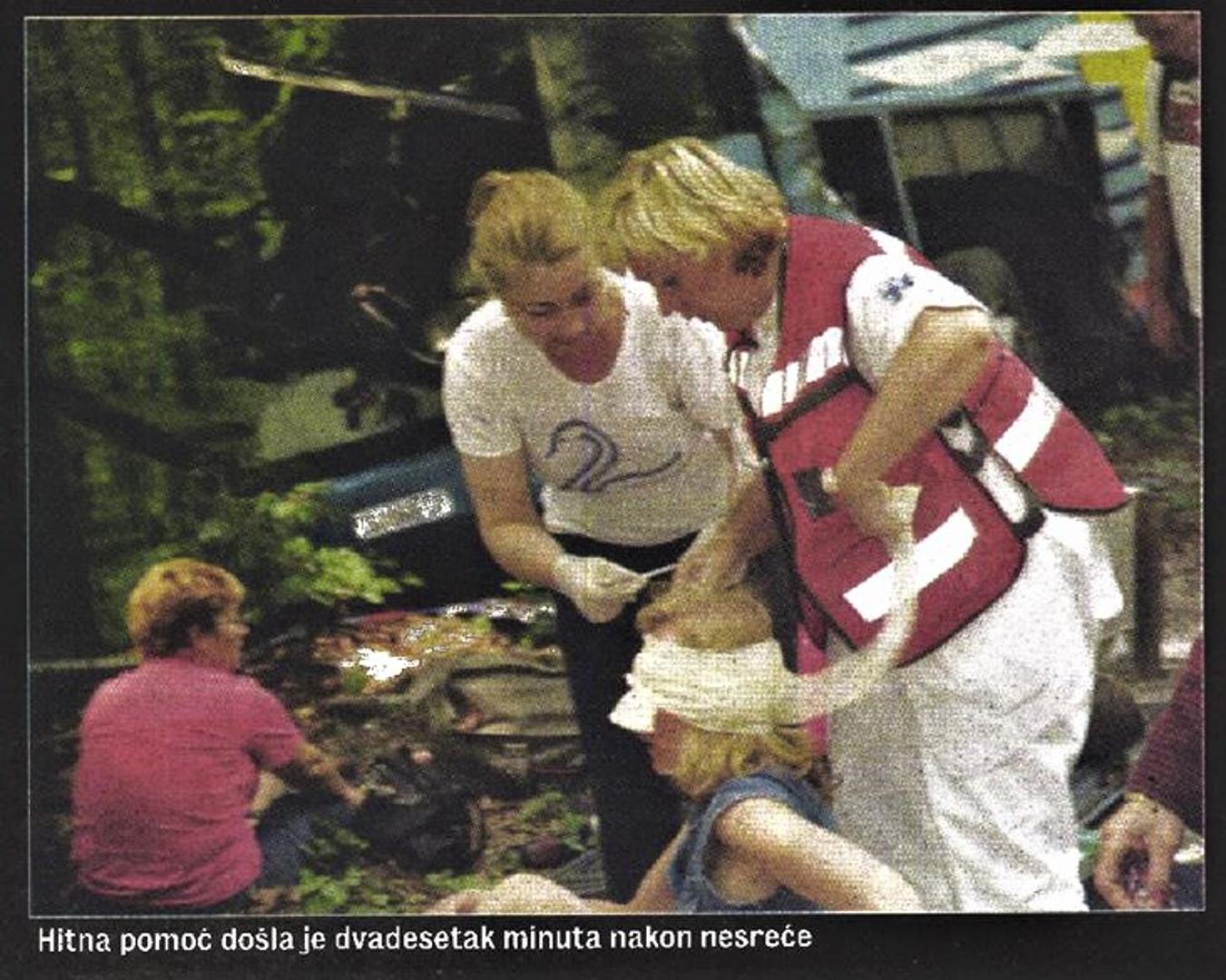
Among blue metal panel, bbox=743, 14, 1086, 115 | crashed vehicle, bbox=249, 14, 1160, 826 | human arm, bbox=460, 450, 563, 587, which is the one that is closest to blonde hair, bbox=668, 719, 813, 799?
human arm, bbox=460, 450, 563, 587

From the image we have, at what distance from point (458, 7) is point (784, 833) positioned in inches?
102

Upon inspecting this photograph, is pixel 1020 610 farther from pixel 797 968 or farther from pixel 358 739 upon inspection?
pixel 358 739

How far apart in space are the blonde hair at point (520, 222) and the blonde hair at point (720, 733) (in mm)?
1060

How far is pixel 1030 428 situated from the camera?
616cm

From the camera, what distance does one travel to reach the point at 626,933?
6.21 meters

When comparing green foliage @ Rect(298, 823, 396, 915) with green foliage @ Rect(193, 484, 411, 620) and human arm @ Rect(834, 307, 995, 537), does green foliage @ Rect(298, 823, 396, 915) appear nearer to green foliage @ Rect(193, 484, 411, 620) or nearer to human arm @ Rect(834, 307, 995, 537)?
green foliage @ Rect(193, 484, 411, 620)

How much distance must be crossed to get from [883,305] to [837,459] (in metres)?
0.46

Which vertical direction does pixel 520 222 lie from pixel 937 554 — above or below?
above

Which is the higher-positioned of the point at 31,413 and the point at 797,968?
the point at 31,413

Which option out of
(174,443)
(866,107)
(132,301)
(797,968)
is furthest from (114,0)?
(797,968)

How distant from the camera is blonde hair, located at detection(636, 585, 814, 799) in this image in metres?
6.15

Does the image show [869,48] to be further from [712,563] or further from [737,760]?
[737,760]

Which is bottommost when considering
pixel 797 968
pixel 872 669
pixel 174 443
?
pixel 797 968

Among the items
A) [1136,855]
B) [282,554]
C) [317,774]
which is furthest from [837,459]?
[317,774]
